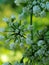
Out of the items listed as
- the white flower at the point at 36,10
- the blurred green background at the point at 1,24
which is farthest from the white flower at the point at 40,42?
the blurred green background at the point at 1,24

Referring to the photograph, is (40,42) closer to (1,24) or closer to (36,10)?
(36,10)

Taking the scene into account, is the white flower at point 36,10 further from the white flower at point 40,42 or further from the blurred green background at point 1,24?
the blurred green background at point 1,24

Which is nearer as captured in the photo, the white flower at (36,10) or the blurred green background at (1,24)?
the white flower at (36,10)

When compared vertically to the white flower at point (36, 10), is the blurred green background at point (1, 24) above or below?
below

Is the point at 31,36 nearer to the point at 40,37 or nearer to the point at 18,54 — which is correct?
the point at 40,37

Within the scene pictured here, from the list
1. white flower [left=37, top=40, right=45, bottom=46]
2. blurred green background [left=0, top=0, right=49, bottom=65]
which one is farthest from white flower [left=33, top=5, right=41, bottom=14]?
blurred green background [left=0, top=0, right=49, bottom=65]

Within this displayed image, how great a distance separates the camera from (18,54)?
280 centimetres

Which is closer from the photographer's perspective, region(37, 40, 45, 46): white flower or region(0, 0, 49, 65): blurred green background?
region(37, 40, 45, 46): white flower

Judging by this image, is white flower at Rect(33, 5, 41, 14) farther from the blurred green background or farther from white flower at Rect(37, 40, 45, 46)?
the blurred green background

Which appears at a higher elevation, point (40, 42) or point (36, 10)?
point (36, 10)

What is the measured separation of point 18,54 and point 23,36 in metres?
1.68

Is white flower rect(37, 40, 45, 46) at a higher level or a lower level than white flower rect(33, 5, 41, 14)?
lower

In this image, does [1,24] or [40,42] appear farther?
[1,24]

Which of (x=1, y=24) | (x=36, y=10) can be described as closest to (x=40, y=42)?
(x=36, y=10)
